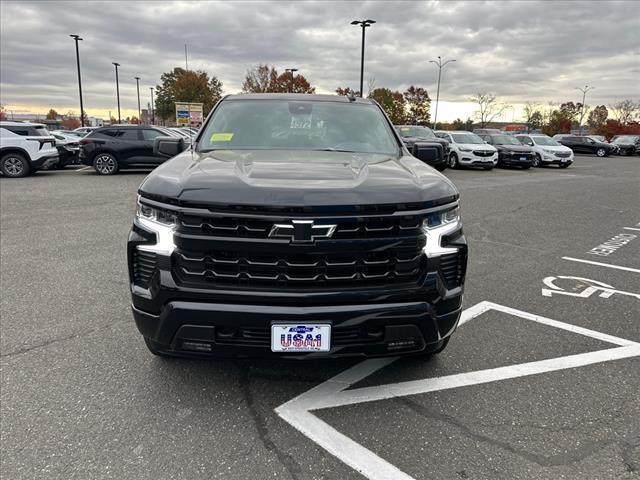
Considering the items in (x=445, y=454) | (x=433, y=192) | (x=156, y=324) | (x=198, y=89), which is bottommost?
(x=445, y=454)

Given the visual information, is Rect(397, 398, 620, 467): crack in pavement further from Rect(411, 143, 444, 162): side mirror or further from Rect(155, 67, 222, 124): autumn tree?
Rect(155, 67, 222, 124): autumn tree

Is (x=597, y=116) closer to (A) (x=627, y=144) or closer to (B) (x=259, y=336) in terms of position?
(A) (x=627, y=144)

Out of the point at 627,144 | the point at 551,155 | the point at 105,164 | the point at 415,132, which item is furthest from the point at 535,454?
the point at 627,144

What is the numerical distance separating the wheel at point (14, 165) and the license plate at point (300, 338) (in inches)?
608

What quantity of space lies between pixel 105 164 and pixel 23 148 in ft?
7.76

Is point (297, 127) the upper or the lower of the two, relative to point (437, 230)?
upper

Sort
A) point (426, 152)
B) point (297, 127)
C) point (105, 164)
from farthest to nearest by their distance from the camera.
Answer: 1. point (105, 164)
2. point (426, 152)
3. point (297, 127)

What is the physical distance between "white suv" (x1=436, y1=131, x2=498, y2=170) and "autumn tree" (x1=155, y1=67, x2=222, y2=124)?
165 feet

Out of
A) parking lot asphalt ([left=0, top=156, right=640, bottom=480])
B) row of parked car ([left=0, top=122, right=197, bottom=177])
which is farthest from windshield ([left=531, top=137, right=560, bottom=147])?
parking lot asphalt ([left=0, top=156, right=640, bottom=480])

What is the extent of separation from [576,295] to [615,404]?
211 cm

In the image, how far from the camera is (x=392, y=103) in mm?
58344

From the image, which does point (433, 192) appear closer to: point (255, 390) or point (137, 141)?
point (255, 390)

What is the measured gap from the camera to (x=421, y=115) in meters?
72.6

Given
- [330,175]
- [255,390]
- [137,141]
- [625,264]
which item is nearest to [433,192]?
[330,175]
